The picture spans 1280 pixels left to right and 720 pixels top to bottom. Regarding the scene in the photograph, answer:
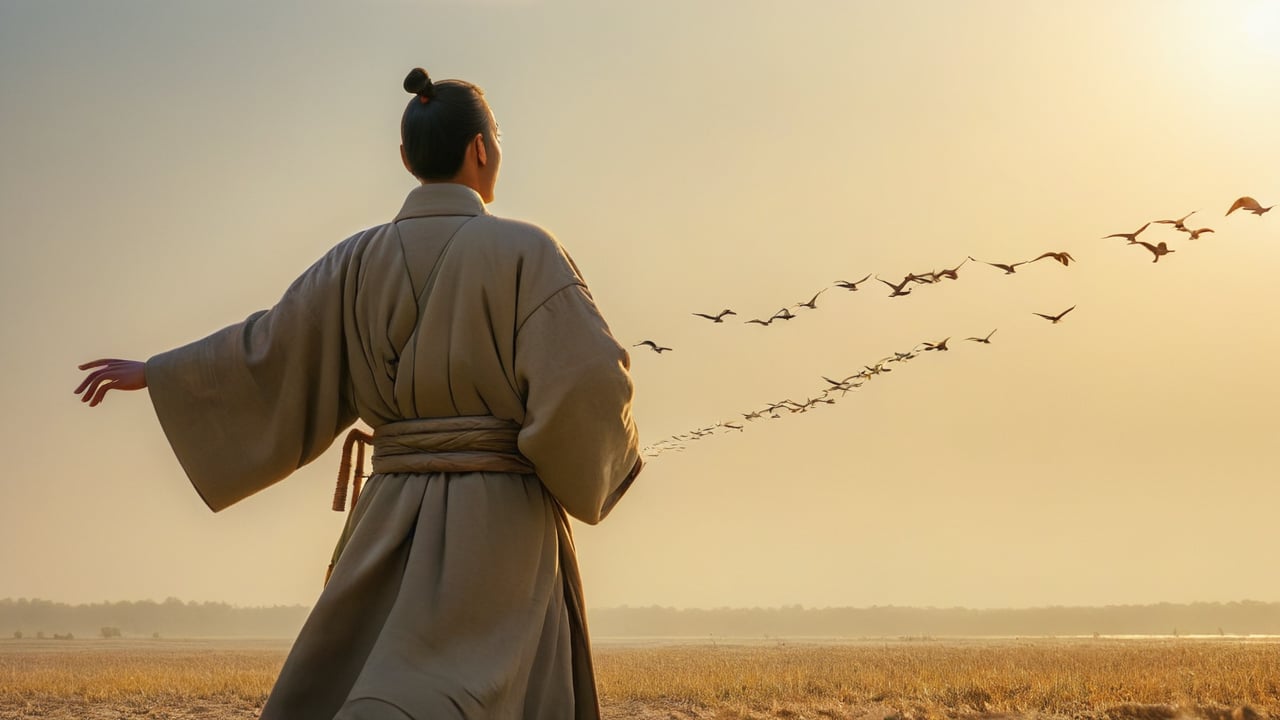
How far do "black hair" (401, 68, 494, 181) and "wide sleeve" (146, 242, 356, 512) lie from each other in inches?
14.2

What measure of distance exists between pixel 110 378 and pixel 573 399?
1450 millimetres

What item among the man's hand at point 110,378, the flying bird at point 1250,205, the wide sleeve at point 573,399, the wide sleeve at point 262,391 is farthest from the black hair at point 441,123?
the flying bird at point 1250,205

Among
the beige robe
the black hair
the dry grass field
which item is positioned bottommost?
the dry grass field

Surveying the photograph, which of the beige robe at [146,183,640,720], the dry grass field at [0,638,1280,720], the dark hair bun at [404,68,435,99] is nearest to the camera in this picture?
the beige robe at [146,183,640,720]

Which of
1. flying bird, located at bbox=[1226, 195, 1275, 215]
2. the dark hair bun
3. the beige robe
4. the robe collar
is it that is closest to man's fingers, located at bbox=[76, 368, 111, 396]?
the beige robe

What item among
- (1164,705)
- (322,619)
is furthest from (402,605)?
(1164,705)

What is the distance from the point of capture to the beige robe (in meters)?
3.01

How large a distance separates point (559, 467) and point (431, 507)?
364 mm

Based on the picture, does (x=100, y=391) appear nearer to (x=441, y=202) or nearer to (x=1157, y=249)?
(x=441, y=202)

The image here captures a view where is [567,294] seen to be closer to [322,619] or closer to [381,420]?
[381,420]

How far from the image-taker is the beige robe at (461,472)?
301 cm

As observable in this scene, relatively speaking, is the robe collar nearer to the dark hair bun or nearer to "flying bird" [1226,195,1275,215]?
the dark hair bun

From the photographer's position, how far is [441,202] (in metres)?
3.39

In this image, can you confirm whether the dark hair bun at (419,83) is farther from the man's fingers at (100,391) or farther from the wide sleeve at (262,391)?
the man's fingers at (100,391)
